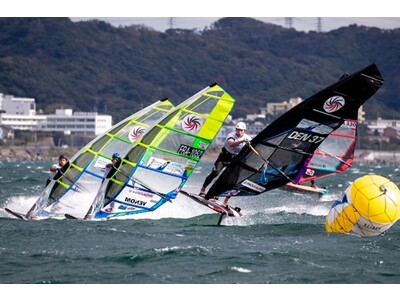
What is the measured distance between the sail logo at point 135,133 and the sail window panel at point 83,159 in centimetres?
93

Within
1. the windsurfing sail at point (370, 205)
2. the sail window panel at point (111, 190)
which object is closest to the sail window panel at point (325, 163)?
the sail window panel at point (111, 190)

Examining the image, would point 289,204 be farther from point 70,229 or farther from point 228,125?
point 228,125

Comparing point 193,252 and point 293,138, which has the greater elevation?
point 293,138

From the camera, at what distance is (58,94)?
18425cm

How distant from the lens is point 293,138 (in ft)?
63.4

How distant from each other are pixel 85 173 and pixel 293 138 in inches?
189

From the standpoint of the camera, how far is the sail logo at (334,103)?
18781 mm

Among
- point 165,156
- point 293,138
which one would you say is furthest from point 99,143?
point 293,138

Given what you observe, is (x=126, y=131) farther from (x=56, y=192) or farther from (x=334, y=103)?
(x=334, y=103)

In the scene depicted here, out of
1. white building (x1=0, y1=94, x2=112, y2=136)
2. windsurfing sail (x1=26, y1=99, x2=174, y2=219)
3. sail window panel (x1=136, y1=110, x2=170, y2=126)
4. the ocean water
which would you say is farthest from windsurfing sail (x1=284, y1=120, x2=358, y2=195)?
white building (x1=0, y1=94, x2=112, y2=136)

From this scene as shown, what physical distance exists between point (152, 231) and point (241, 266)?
13.3 feet

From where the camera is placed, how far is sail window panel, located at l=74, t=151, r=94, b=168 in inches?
868

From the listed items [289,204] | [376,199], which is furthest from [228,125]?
[376,199]

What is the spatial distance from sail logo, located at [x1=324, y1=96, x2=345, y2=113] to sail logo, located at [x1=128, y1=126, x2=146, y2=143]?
16.4 ft
